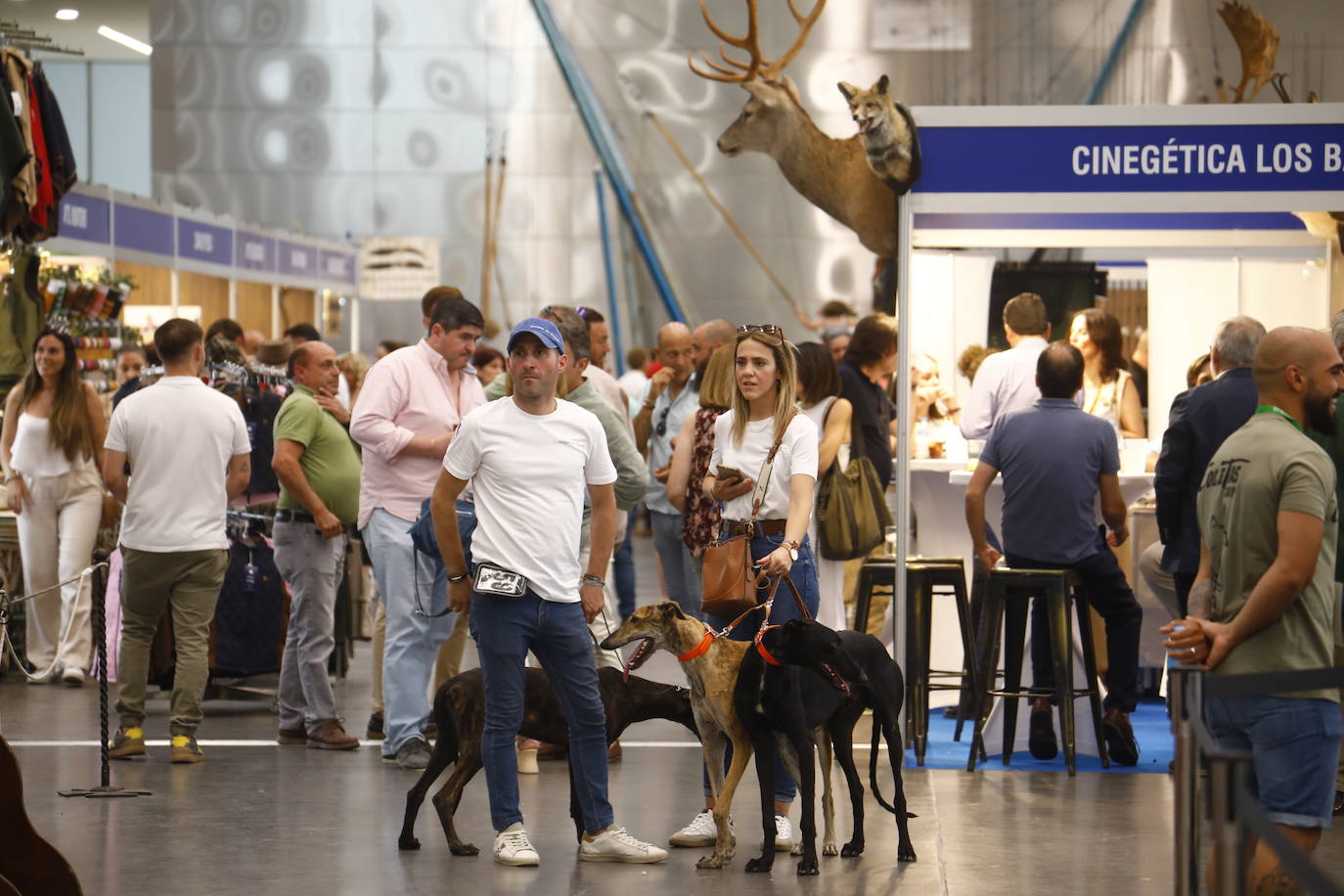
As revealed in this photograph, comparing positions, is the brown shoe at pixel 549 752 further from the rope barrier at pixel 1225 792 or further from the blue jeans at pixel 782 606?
the rope barrier at pixel 1225 792

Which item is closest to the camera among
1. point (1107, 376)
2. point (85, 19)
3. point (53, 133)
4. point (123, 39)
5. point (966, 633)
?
point (966, 633)

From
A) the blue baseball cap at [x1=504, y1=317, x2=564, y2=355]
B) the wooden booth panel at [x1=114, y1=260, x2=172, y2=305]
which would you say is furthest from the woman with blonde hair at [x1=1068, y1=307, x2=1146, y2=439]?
the wooden booth panel at [x1=114, y1=260, x2=172, y2=305]

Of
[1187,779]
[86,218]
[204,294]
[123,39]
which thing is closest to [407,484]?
[1187,779]

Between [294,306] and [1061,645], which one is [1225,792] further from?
[294,306]

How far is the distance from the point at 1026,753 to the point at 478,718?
112 inches

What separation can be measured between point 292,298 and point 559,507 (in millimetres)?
13017

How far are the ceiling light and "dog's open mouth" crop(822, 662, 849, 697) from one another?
22.6m

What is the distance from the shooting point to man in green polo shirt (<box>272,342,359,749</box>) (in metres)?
7.47

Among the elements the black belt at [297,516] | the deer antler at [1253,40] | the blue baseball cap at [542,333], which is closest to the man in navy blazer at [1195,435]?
the blue baseball cap at [542,333]

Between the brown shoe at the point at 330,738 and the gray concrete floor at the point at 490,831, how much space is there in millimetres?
82

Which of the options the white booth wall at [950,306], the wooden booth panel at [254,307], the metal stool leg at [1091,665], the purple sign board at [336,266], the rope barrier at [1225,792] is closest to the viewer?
the rope barrier at [1225,792]

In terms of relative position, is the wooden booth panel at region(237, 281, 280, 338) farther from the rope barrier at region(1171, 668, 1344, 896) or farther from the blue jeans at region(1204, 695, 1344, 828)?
the rope barrier at region(1171, 668, 1344, 896)

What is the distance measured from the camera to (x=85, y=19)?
24969 mm

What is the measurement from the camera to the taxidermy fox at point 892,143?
23.3ft
